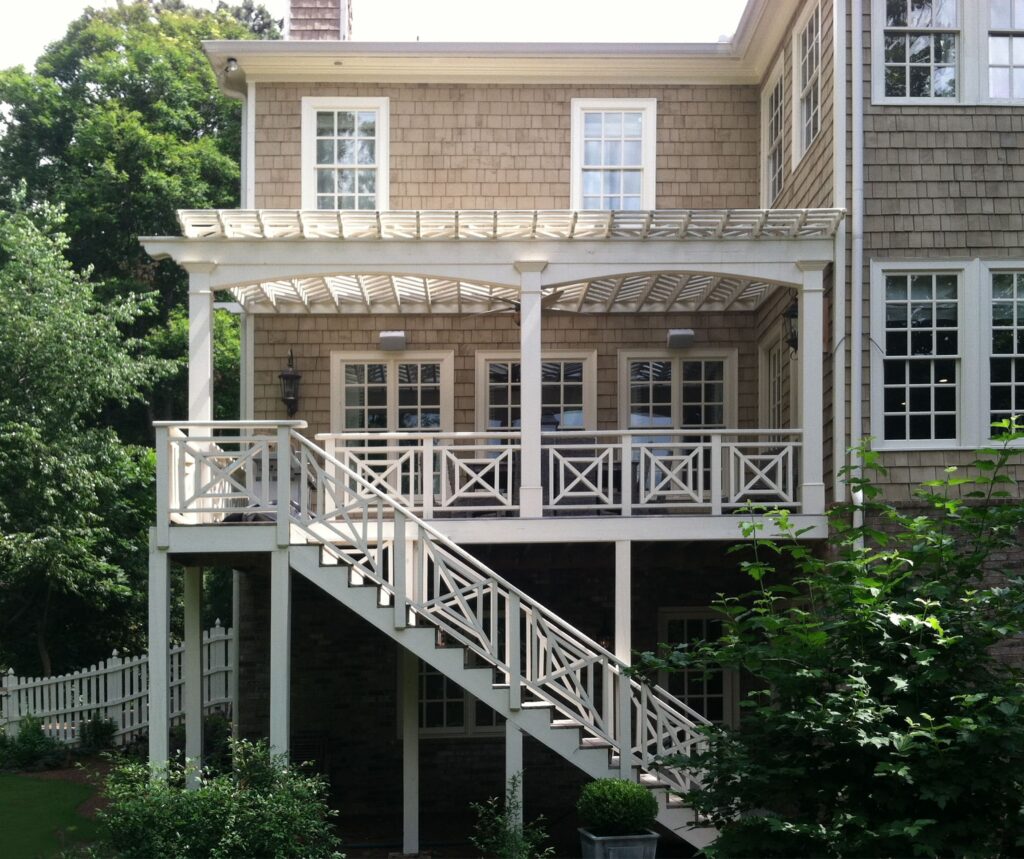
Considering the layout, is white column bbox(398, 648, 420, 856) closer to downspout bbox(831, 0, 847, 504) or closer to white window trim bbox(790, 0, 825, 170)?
downspout bbox(831, 0, 847, 504)

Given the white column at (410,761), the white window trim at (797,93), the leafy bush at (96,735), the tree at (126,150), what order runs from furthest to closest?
the tree at (126,150) < the leafy bush at (96,735) < the white window trim at (797,93) < the white column at (410,761)

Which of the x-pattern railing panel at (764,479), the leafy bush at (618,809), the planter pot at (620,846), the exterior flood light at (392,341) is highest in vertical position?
the exterior flood light at (392,341)

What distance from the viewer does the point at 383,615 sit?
41.1 feet

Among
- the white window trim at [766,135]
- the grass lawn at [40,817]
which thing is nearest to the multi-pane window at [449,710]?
the grass lawn at [40,817]

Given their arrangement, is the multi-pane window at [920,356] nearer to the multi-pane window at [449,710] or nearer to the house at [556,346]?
the house at [556,346]

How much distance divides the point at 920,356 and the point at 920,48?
2913 millimetres

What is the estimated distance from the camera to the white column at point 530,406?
13586 millimetres

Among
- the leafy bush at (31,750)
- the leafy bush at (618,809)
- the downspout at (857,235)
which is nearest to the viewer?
the leafy bush at (618,809)

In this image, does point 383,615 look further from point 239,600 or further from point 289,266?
point 239,600

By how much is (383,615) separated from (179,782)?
230cm

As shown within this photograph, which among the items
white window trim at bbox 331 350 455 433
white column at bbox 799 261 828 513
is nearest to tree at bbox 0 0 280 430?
white window trim at bbox 331 350 455 433

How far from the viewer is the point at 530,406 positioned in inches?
539

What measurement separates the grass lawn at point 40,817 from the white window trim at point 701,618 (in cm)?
665

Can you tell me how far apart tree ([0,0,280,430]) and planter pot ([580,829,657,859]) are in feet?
59.9
